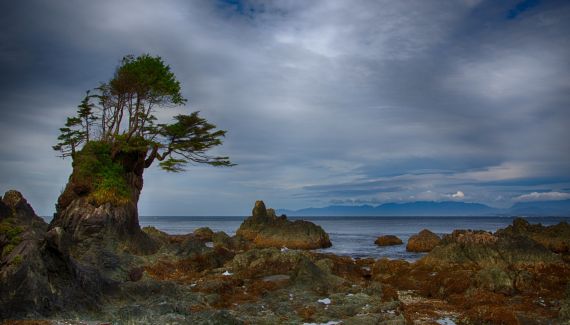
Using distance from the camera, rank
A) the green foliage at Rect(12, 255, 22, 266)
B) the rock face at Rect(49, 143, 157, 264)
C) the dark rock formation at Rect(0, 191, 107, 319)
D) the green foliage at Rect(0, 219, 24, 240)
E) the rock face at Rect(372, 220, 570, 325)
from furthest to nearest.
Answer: the rock face at Rect(49, 143, 157, 264) → the rock face at Rect(372, 220, 570, 325) → the green foliage at Rect(0, 219, 24, 240) → the green foliage at Rect(12, 255, 22, 266) → the dark rock formation at Rect(0, 191, 107, 319)

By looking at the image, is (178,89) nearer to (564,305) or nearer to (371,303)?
(371,303)

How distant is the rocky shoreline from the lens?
1084 cm

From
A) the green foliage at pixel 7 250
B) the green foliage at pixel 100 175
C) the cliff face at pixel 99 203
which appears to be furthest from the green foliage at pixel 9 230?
the green foliage at pixel 100 175

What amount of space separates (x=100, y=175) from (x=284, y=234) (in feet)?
86.0

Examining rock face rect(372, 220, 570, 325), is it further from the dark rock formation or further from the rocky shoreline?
the dark rock formation

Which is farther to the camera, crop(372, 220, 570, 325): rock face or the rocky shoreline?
crop(372, 220, 570, 325): rock face

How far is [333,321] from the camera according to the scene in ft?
41.0

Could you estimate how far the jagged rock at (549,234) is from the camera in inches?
1565

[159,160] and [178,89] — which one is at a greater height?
[178,89]

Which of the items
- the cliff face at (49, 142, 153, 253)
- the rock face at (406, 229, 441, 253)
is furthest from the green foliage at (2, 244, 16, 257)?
the rock face at (406, 229, 441, 253)

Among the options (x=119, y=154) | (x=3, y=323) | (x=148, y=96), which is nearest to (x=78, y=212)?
(x=119, y=154)

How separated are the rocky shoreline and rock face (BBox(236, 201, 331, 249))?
21.4m

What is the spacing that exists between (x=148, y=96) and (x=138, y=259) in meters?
15.1

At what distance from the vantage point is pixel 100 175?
30062mm
